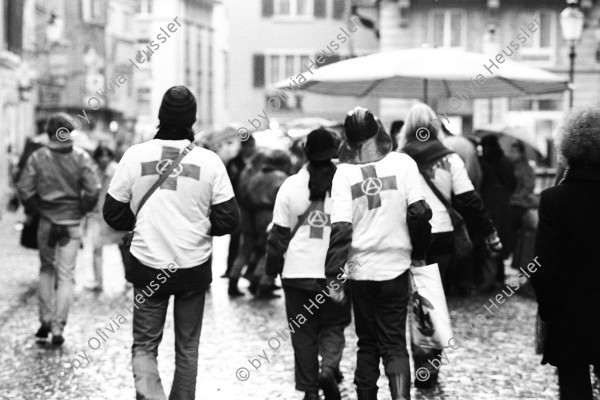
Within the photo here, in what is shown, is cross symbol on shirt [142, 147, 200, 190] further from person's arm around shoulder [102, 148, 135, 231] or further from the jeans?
the jeans

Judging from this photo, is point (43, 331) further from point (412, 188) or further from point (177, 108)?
point (412, 188)

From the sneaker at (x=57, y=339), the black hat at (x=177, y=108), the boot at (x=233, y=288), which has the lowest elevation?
the boot at (x=233, y=288)

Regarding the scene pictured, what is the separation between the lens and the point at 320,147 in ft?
28.3

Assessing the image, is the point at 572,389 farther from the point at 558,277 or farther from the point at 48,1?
the point at 48,1

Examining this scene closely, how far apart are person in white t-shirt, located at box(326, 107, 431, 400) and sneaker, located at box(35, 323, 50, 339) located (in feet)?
13.5

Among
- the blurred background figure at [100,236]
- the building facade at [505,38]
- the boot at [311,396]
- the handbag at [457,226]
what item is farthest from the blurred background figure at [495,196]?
the building facade at [505,38]

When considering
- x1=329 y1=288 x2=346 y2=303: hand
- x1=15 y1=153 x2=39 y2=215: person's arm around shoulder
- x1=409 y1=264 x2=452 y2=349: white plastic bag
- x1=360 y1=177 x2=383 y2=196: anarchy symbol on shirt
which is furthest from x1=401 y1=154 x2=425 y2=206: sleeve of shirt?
x1=15 y1=153 x2=39 y2=215: person's arm around shoulder

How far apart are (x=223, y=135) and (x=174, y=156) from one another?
57.3 ft

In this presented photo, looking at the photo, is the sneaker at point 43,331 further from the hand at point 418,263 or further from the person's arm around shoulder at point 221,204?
A: the hand at point 418,263

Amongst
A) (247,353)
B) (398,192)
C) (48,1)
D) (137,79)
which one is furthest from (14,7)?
(137,79)

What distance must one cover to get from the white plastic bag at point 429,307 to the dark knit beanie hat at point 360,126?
0.86 meters

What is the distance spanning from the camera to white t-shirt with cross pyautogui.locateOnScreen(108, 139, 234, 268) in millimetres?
7250

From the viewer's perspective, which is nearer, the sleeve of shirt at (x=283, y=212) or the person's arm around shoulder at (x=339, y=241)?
the person's arm around shoulder at (x=339, y=241)

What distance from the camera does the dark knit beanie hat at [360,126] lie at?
26.1 feet
